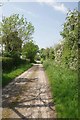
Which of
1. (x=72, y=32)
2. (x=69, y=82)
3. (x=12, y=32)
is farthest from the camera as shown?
(x=12, y=32)

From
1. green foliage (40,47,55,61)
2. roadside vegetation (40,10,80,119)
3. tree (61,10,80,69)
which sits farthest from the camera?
green foliage (40,47,55,61)

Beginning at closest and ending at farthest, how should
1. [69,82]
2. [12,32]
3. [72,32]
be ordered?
[69,82] → [72,32] → [12,32]

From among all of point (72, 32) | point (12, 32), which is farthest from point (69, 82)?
point (12, 32)

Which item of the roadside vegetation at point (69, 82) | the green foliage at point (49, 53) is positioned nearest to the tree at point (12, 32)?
the green foliage at point (49, 53)

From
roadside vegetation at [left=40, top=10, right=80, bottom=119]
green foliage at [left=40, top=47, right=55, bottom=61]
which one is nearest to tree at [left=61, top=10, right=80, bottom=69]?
roadside vegetation at [left=40, top=10, right=80, bottom=119]

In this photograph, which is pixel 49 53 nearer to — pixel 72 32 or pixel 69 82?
pixel 72 32

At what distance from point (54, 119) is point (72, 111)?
0.66 metres

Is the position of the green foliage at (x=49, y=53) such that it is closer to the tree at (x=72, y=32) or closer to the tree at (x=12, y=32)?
the tree at (x=12, y=32)

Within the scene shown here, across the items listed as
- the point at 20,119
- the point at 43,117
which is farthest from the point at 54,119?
the point at 20,119

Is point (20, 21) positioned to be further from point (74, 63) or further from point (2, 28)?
point (74, 63)

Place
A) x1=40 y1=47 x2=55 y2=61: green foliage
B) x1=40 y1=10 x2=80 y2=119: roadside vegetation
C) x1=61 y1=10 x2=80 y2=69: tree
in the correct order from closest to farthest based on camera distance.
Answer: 1. x1=40 y1=10 x2=80 y2=119: roadside vegetation
2. x1=61 y1=10 x2=80 y2=69: tree
3. x1=40 y1=47 x2=55 y2=61: green foliage

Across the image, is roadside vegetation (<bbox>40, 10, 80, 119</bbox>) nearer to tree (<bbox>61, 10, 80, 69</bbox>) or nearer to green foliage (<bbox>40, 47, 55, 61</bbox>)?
tree (<bbox>61, 10, 80, 69</bbox>)

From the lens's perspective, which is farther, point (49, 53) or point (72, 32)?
point (49, 53)

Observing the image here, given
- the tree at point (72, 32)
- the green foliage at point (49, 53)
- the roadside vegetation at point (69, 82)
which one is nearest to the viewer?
the roadside vegetation at point (69, 82)
